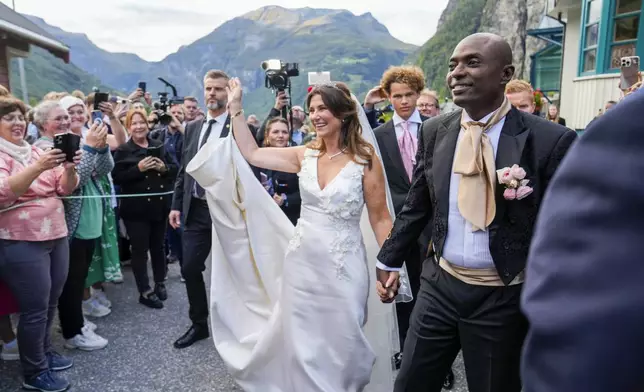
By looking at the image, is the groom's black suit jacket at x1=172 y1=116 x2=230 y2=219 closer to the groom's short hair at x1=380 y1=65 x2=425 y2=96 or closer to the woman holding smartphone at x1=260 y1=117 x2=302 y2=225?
the woman holding smartphone at x1=260 y1=117 x2=302 y2=225

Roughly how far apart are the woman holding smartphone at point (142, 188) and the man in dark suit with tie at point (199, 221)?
2.92 feet

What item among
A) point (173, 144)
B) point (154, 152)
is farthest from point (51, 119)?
point (173, 144)

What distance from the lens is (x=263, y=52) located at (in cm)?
14100

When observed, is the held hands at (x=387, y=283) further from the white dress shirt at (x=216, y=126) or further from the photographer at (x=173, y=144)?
the photographer at (x=173, y=144)

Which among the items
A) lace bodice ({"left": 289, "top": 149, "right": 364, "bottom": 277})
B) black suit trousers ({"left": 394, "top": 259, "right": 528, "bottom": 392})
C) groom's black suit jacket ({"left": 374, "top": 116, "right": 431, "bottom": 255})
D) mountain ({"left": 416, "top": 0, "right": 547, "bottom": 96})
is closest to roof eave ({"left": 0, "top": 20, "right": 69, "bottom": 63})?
groom's black suit jacket ({"left": 374, "top": 116, "right": 431, "bottom": 255})

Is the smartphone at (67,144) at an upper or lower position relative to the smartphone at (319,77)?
lower

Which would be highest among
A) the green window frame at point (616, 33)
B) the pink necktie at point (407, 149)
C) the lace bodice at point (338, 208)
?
the green window frame at point (616, 33)

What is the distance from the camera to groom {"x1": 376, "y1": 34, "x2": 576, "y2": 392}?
2135 mm

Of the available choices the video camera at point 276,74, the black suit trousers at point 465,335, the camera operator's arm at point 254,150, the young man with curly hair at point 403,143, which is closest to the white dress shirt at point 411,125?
the young man with curly hair at point 403,143

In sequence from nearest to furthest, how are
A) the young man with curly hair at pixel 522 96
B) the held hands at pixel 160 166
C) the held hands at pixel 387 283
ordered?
the held hands at pixel 387 283 < the young man with curly hair at pixel 522 96 < the held hands at pixel 160 166

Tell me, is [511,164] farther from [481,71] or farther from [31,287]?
[31,287]

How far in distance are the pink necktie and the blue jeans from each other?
2.67 m

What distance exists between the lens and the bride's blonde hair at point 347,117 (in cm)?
327

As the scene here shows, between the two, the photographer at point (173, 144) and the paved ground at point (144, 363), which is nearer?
the paved ground at point (144, 363)
